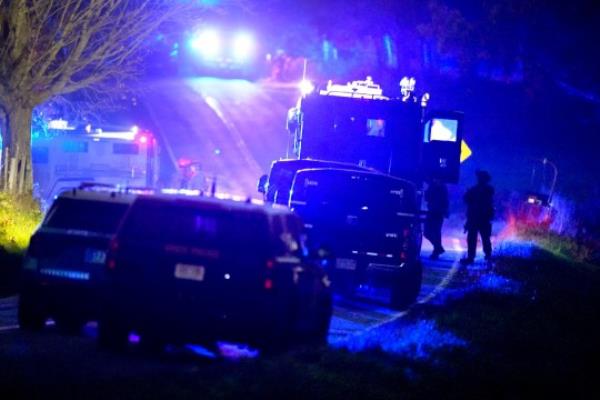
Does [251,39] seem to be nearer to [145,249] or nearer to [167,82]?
[167,82]

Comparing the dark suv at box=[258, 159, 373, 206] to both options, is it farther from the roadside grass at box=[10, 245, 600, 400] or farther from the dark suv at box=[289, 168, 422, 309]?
the roadside grass at box=[10, 245, 600, 400]

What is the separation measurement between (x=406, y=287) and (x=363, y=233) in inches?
43.6

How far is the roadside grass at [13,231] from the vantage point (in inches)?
637

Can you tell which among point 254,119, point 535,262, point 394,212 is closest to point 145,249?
point 394,212

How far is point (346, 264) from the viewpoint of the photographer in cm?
1570

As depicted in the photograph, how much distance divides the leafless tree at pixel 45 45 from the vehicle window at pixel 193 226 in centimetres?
1100

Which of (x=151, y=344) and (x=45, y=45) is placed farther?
(x=45, y=45)

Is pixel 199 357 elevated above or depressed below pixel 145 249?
below

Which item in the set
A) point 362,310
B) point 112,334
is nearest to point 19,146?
point 362,310

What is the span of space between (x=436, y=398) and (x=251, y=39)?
167 feet

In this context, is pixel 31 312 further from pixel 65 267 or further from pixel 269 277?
pixel 269 277

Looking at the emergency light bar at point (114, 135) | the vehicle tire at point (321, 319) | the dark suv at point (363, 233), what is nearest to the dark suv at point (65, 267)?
the vehicle tire at point (321, 319)

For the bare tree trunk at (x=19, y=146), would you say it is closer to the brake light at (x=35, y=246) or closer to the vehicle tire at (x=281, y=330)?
the brake light at (x=35, y=246)

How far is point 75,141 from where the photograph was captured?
25891 mm
